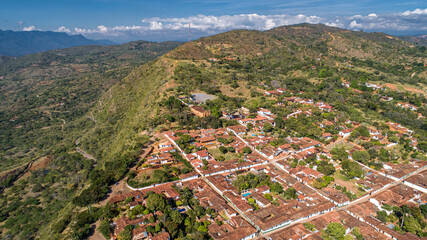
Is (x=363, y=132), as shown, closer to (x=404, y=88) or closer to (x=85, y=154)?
(x=404, y=88)

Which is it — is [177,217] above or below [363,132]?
below

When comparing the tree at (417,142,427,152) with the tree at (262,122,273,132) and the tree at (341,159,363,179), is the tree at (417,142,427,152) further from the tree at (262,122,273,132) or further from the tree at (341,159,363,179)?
the tree at (262,122,273,132)

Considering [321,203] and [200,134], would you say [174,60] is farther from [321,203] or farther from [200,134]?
[321,203]

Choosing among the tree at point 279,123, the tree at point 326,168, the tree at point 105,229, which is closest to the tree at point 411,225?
the tree at point 326,168

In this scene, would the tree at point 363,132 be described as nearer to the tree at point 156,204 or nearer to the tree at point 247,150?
the tree at point 247,150

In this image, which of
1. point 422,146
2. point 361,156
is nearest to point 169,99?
point 361,156

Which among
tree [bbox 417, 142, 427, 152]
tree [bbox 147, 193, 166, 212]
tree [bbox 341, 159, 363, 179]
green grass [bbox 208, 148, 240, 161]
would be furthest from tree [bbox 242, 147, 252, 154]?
tree [bbox 417, 142, 427, 152]

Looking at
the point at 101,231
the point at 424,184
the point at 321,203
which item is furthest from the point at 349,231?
the point at 101,231
